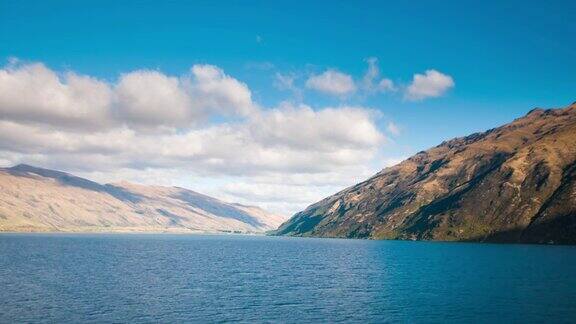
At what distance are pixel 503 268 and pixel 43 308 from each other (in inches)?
6382

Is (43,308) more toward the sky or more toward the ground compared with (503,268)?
more toward the ground

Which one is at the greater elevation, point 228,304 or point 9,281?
point 228,304

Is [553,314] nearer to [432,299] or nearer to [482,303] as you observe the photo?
[482,303]

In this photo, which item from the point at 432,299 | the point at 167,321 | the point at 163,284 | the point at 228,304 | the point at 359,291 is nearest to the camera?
the point at 167,321

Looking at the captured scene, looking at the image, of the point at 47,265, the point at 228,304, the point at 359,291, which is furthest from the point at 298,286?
the point at 47,265

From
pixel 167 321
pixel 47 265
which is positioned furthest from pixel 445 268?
pixel 47 265

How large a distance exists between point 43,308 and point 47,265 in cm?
10154

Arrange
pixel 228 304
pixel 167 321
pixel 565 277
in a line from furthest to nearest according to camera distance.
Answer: pixel 565 277
pixel 228 304
pixel 167 321

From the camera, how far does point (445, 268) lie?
190 metres

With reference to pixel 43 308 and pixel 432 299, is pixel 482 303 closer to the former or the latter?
pixel 432 299

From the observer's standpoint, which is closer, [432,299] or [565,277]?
[432,299]

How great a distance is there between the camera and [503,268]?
184875mm

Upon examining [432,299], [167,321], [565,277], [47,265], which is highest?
[565,277]

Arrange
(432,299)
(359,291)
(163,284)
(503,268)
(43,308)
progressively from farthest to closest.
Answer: (503,268), (163,284), (359,291), (432,299), (43,308)
